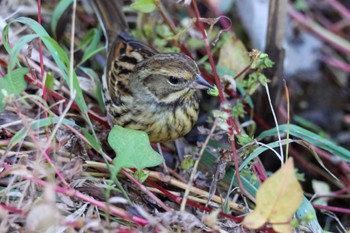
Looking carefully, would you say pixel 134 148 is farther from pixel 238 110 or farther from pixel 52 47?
pixel 238 110

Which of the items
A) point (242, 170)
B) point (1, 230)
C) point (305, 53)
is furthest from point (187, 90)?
point (305, 53)

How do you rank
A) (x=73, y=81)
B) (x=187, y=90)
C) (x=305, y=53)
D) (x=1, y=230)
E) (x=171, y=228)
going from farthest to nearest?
(x=305, y=53) < (x=187, y=90) < (x=73, y=81) < (x=171, y=228) < (x=1, y=230)

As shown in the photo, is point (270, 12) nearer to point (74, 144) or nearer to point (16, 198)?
point (74, 144)

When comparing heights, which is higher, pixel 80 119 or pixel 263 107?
pixel 80 119

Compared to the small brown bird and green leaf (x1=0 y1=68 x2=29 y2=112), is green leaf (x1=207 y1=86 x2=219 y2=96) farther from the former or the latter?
green leaf (x1=0 y1=68 x2=29 y2=112)

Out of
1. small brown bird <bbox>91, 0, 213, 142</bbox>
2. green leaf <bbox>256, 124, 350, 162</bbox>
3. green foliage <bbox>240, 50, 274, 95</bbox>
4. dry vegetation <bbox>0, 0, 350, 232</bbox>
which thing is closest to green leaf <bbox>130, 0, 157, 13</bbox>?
dry vegetation <bbox>0, 0, 350, 232</bbox>
